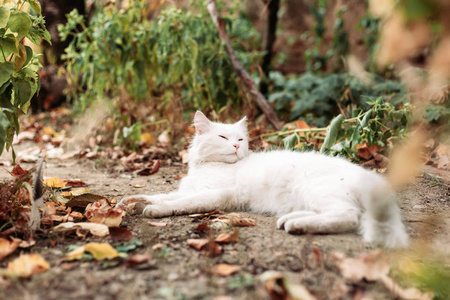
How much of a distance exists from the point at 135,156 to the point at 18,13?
2.13 metres

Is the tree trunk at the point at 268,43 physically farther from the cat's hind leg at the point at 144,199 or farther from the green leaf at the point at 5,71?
the green leaf at the point at 5,71

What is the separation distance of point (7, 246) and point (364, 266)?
4.60 feet

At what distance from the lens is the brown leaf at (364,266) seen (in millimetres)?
1297

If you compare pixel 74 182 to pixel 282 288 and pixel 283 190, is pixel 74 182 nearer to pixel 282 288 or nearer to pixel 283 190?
pixel 283 190

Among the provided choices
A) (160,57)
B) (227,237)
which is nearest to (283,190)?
(227,237)

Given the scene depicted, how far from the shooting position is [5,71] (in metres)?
1.72

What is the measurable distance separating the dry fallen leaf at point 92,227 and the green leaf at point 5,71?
74 cm

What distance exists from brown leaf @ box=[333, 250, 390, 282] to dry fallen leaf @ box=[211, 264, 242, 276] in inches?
15.4

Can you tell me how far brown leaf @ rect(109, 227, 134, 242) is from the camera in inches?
63.6

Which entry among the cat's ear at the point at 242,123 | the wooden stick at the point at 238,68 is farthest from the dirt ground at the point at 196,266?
the wooden stick at the point at 238,68

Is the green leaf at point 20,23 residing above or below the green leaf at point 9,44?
above

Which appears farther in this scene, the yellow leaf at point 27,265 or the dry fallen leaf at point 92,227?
the dry fallen leaf at point 92,227

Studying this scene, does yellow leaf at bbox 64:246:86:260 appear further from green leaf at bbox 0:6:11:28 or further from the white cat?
green leaf at bbox 0:6:11:28

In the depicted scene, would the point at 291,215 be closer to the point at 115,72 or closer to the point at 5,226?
the point at 5,226
